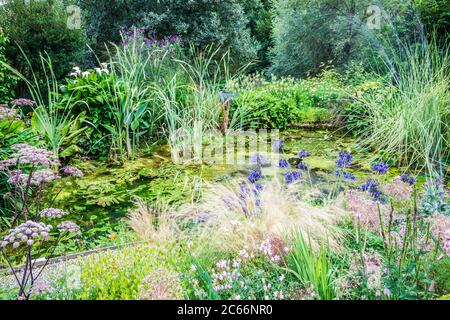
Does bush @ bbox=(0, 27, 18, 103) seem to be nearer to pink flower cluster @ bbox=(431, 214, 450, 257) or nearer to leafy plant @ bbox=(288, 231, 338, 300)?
leafy plant @ bbox=(288, 231, 338, 300)

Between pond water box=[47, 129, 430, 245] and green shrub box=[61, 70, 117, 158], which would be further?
green shrub box=[61, 70, 117, 158]

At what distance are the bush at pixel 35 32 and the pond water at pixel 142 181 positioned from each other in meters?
3.32

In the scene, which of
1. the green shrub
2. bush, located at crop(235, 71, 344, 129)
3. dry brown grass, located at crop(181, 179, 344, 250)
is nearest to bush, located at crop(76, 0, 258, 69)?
bush, located at crop(235, 71, 344, 129)

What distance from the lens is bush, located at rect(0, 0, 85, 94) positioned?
638cm

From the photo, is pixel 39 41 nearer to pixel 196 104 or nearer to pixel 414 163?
pixel 196 104

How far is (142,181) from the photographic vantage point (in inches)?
142

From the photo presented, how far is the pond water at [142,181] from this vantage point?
288 centimetres

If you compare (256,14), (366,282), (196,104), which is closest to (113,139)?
(196,104)

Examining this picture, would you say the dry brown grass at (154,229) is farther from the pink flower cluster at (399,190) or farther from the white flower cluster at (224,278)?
the pink flower cluster at (399,190)

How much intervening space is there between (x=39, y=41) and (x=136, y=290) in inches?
236

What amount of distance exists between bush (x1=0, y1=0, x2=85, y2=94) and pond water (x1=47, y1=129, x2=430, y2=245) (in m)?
3.32

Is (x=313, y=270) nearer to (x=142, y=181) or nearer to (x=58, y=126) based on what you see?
(x=142, y=181)

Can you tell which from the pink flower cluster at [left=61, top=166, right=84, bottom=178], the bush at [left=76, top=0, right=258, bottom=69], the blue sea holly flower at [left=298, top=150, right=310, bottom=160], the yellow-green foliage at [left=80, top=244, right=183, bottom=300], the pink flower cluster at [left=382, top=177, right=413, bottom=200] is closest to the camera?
the yellow-green foliage at [left=80, top=244, right=183, bottom=300]

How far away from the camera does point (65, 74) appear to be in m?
6.92
